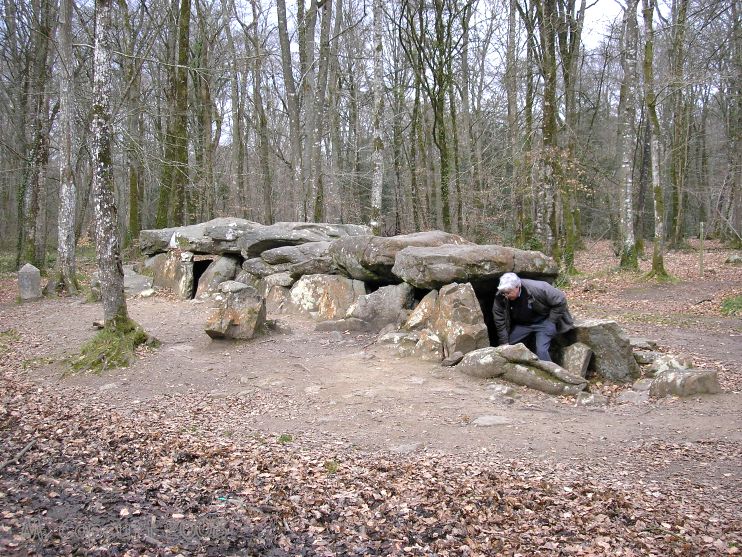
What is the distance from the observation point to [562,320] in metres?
7.48

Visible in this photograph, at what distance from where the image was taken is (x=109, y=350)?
7.73 metres

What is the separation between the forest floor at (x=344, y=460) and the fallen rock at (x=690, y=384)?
13 cm

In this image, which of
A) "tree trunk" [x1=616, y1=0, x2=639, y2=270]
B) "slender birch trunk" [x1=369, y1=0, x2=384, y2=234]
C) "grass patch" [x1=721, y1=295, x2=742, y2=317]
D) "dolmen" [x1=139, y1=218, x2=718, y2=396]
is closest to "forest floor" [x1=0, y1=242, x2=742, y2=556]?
"dolmen" [x1=139, y1=218, x2=718, y2=396]

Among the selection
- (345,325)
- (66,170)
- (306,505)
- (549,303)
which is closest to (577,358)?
(549,303)

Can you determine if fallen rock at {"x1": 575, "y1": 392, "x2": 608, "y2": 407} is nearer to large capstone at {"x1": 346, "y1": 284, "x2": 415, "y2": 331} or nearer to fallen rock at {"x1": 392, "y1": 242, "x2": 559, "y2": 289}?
fallen rock at {"x1": 392, "y1": 242, "x2": 559, "y2": 289}

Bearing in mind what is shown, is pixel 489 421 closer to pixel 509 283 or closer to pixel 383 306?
pixel 509 283

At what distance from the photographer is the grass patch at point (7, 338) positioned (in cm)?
867

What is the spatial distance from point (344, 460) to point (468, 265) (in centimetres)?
428

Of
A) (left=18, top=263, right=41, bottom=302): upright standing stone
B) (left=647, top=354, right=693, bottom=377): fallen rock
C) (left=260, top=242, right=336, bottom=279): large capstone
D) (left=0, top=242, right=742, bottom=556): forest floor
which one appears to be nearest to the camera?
(left=0, top=242, right=742, bottom=556): forest floor

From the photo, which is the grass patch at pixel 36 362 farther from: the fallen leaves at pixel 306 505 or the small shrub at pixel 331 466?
the small shrub at pixel 331 466

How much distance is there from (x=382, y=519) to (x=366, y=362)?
155 inches

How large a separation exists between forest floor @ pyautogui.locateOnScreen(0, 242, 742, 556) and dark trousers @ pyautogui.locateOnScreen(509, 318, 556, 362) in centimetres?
89

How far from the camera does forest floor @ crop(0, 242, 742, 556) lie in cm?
350

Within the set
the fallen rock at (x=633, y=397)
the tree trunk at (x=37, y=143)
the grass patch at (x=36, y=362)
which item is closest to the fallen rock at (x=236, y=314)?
the grass patch at (x=36, y=362)
